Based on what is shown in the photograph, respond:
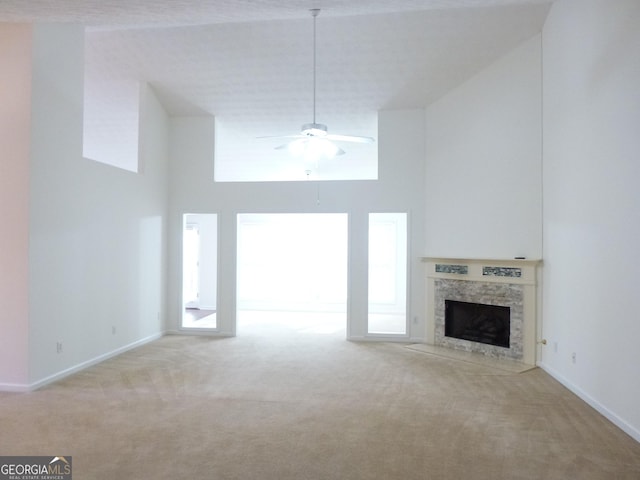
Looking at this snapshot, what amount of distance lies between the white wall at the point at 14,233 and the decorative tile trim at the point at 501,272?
207 inches

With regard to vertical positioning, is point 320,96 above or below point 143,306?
above

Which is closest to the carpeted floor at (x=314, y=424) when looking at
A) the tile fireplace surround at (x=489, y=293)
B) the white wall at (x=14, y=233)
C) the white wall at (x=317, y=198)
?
the white wall at (x=14, y=233)

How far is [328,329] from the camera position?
7430 millimetres

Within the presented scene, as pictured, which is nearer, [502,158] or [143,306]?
[502,158]

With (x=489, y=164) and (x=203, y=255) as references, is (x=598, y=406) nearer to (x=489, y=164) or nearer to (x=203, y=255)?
(x=489, y=164)

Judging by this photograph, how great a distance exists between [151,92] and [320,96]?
2.57 m

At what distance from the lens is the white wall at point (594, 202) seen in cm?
325

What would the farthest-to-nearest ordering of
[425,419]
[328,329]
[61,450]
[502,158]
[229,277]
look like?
1. [328,329]
2. [229,277]
3. [502,158]
4. [425,419]
5. [61,450]

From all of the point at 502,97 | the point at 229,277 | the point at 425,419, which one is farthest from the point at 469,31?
the point at 229,277

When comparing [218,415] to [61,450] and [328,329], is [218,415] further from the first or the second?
[328,329]

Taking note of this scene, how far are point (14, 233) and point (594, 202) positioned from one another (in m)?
5.40

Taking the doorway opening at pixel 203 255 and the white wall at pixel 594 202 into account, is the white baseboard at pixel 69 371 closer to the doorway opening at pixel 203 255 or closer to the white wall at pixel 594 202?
the doorway opening at pixel 203 255

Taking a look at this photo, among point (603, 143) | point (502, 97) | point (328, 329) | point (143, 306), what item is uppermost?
point (502, 97)

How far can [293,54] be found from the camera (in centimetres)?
553
